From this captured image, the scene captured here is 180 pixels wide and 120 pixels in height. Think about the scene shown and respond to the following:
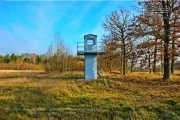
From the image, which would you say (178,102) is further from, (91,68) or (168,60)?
(91,68)

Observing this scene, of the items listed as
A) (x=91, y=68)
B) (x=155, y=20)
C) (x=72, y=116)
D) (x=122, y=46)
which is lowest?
(x=72, y=116)

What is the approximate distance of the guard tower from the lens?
55.0ft

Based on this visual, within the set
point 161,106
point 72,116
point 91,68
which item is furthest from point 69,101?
point 91,68

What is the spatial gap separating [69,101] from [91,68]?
922 cm

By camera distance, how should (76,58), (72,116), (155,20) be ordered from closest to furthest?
1. (72,116)
2. (155,20)
3. (76,58)

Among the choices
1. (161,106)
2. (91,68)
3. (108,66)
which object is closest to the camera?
(161,106)

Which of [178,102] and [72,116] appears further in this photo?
[178,102]

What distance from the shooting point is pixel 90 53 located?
16953 millimetres

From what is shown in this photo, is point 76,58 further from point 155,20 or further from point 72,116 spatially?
point 72,116

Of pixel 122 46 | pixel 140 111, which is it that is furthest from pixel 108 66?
pixel 140 111

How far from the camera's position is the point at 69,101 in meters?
8.09

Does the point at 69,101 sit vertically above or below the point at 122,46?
below

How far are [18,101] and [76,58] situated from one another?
22.9 metres

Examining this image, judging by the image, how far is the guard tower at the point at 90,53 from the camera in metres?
16.8
